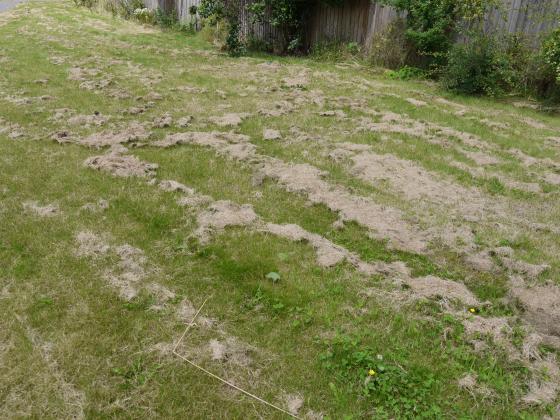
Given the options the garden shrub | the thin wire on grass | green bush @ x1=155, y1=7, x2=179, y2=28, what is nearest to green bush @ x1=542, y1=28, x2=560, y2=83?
the garden shrub

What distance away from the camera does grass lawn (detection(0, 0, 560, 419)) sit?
7.80 ft

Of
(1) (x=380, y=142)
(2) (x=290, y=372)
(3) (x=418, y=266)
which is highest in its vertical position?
(1) (x=380, y=142)

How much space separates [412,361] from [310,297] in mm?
780

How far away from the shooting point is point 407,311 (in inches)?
114

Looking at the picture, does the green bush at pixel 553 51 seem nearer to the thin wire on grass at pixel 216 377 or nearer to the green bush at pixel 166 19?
the thin wire on grass at pixel 216 377

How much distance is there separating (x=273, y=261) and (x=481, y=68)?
22.0 ft

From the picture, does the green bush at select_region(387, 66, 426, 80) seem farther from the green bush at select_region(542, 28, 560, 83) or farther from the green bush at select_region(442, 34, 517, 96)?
the green bush at select_region(542, 28, 560, 83)

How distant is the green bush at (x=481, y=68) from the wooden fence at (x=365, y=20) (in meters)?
0.53

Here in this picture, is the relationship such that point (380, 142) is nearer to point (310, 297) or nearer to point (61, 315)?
point (310, 297)

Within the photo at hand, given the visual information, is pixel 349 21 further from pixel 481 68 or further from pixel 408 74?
pixel 481 68

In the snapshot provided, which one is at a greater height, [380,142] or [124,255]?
[380,142]

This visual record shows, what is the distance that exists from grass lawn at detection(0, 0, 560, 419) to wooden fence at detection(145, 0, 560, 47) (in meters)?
2.59

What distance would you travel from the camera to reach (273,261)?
335cm

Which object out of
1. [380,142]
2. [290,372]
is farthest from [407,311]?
[380,142]
